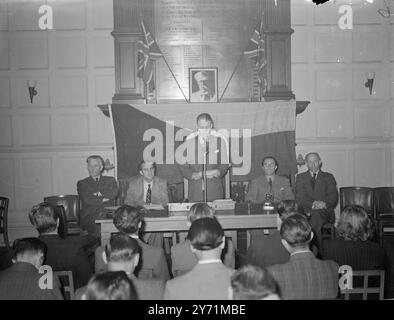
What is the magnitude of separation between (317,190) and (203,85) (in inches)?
86.1

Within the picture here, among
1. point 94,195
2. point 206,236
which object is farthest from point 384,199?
point 206,236

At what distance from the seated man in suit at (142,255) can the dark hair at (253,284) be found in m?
1.11

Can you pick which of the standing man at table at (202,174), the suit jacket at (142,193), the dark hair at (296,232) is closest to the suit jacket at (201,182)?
the standing man at table at (202,174)

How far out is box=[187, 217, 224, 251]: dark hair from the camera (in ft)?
8.13

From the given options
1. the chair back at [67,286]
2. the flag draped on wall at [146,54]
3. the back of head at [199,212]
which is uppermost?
the flag draped on wall at [146,54]

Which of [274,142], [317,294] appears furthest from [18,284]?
[274,142]

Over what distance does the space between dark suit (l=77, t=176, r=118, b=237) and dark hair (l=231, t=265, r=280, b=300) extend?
3591mm

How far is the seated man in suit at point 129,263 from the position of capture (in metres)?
2.38

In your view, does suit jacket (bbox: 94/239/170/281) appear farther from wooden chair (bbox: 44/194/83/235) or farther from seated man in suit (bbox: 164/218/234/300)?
wooden chair (bbox: 44/194/83/235)

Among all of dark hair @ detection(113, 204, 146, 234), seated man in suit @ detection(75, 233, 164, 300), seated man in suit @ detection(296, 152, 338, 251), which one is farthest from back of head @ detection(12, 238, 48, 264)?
seated man in suit @ detection(296, 152, 338, 251)

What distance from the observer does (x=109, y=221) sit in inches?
164

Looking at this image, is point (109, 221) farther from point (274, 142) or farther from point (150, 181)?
point (274, 142)

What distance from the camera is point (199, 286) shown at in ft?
7.63

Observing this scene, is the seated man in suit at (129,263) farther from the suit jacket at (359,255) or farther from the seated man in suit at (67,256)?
the suit jacket at (359,255)
